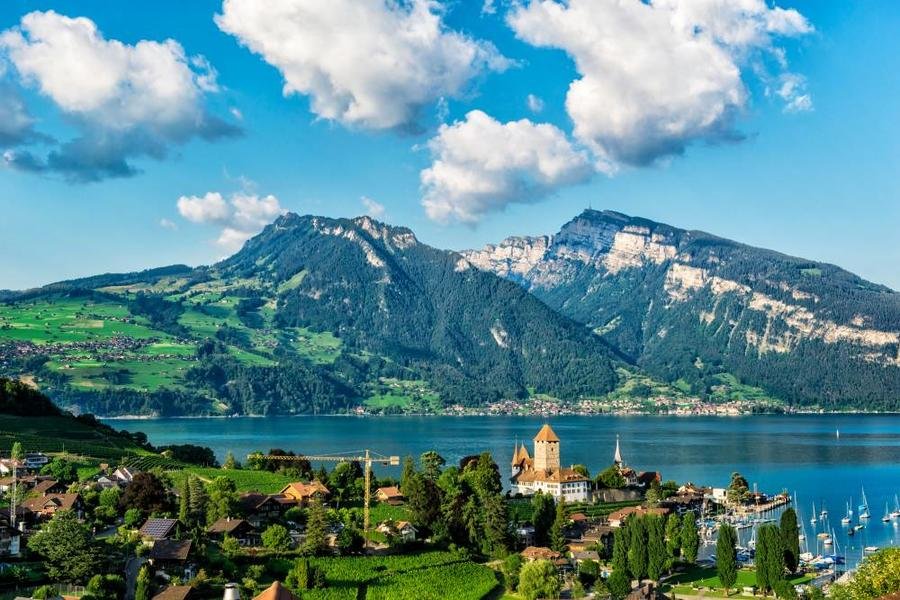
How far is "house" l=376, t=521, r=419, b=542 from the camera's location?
67.2m

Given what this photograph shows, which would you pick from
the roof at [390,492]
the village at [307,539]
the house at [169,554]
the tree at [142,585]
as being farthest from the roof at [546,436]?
the tree at [142,585]

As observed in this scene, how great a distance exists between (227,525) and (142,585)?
14221 millimetres

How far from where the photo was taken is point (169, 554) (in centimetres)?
5159

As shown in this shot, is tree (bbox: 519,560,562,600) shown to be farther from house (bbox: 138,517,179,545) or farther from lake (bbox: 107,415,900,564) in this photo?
lake (bbox: 107,415,900,564)

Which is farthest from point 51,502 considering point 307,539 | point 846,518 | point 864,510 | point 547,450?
point 864,510

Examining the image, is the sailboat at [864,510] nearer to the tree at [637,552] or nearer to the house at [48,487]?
the tree at [637,552]

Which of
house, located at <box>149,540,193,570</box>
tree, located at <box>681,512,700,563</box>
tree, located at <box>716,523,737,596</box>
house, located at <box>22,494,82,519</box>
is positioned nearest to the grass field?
house, located at <box>22,494,82,519</box>

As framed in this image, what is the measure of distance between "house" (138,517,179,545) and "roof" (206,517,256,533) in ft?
11.9

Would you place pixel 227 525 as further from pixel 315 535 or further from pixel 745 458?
pixel 745 458

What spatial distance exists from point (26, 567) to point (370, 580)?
1946cm

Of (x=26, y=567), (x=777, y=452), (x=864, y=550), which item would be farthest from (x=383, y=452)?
(x=26, y=567)

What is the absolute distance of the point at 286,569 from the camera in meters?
55.4

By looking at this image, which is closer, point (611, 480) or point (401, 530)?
point (401, 530)

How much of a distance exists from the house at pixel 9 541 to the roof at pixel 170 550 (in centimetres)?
763
